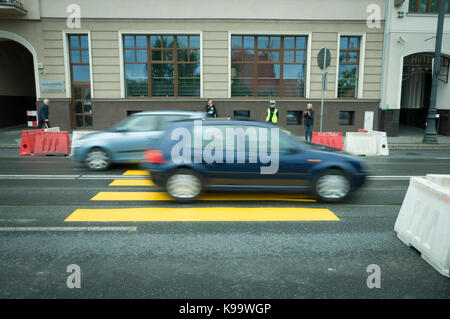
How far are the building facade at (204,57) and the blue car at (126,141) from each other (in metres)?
8.87

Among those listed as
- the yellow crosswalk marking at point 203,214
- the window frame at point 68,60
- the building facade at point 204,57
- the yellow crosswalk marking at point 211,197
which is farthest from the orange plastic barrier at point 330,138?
the window frame at point 68,60

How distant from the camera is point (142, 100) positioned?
18.0m

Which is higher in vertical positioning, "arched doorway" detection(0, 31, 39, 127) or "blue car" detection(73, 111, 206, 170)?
"arched doorway" detection(0, 31, 39, 127)

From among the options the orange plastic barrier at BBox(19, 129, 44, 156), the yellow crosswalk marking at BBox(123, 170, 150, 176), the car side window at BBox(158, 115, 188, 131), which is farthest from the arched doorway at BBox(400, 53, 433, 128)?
the orange plastic barrier at BBox(19, 129, 44, 156)

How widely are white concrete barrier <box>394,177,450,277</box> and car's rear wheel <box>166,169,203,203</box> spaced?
131 inches

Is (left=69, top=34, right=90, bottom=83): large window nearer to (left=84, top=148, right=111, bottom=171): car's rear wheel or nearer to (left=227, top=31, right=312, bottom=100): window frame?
(left=227, top=31, right=312, bottom=100): window frame

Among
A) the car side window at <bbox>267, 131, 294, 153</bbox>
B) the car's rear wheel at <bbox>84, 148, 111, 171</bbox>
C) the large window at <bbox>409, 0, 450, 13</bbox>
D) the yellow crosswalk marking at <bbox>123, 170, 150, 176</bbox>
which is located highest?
the large window at <bbox>409, 0, 450, 13</bbox>

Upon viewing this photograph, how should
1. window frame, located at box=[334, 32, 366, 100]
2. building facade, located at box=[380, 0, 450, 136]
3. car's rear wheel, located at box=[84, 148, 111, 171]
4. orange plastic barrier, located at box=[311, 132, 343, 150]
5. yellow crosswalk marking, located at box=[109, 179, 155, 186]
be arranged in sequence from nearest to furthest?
yellow crosswalk marking, located at box=[109, 179, 155, 186] < car's rear wheel, located at box=[84, 148, 111, 171] < orange plastic barrier, located at box=[311, 132, 343, 150] < building facade, located at box=[380, 0, 450, 136] < window frame, located at box=[334, 32, 366, 100]

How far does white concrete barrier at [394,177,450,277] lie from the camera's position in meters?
3.73

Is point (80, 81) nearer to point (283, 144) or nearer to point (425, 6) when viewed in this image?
point (283, 144)

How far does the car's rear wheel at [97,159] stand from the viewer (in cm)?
941

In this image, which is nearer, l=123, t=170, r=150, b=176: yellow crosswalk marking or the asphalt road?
the asphalt road
